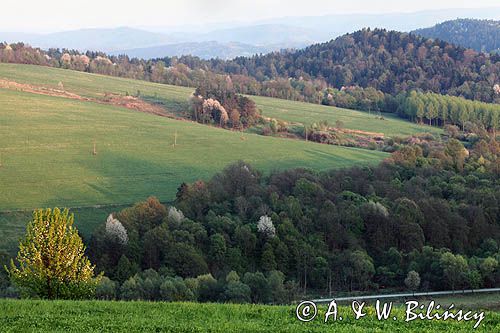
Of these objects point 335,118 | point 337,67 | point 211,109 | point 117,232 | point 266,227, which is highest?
point 337,67

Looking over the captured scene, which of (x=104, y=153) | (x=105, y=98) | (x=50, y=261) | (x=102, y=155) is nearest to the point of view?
(x=50, y=261)

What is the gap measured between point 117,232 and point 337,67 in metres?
126

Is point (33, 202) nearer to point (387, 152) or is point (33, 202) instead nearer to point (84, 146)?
point (84, 146)

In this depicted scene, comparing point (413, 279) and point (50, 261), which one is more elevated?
point (50, 261)

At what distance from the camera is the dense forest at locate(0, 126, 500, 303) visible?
33.9 m

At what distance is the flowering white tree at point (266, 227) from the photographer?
40.4m

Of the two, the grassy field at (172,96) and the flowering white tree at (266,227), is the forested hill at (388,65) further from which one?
the flowering white tree at (266,227)

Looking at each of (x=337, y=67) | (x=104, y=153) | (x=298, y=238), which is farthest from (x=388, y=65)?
(x=298, y=238)

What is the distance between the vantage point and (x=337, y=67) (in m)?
156

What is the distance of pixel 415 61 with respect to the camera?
146 metres

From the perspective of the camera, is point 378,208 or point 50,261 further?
point 378,208

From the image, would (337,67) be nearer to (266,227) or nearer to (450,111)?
(450,111)

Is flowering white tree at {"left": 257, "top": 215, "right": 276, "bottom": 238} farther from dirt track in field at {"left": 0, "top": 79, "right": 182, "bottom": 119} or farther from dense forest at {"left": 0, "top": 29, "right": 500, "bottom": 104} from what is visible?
dense forest at {"left": 0, "top": 29, "right": 500, "bottom": 104}

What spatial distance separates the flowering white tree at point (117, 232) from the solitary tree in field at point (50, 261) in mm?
14438
